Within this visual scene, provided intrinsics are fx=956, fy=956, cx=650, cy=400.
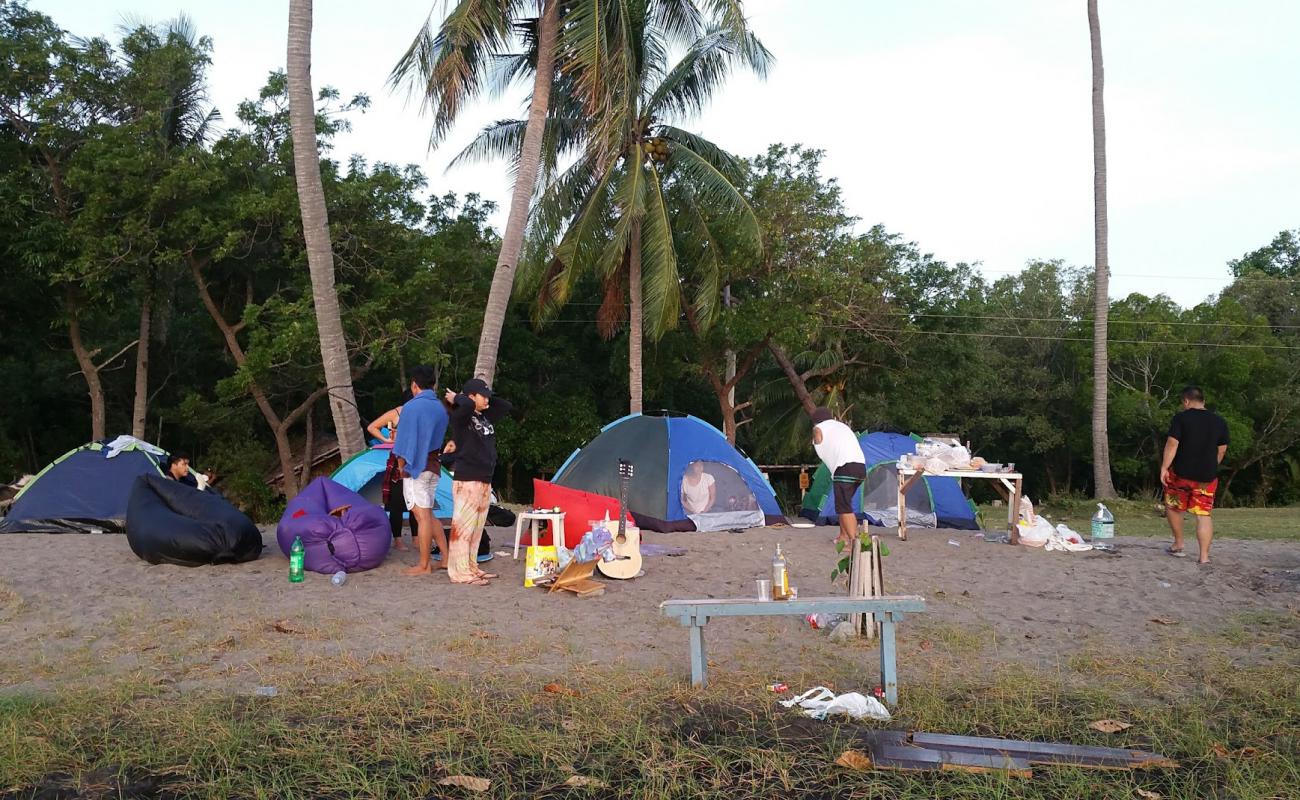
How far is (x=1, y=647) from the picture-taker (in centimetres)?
579

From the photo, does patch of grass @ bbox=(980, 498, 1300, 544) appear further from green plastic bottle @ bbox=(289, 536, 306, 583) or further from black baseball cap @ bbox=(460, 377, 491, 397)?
green plastic bottle @ bbox=(289, 536, 306, 583)

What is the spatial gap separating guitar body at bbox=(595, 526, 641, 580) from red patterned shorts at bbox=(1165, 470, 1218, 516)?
5.28 metres

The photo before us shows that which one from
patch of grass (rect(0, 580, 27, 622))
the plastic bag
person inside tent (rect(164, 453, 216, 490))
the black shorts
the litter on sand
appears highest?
person inside tent (rect(164, 453, 216, 490))

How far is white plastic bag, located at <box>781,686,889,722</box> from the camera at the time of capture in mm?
4441

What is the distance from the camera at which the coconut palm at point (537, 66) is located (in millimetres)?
12031

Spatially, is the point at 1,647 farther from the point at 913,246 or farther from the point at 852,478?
the point at 913,246

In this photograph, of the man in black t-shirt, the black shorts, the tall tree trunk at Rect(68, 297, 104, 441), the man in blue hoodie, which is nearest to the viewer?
the man in blue hoodie

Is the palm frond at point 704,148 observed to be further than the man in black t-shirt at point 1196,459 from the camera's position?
Yes

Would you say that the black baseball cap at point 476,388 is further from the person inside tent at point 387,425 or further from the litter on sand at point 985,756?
the litter on sand at point 985,756

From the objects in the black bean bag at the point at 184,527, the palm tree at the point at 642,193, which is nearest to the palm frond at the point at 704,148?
the palm tree at the point at 642,193

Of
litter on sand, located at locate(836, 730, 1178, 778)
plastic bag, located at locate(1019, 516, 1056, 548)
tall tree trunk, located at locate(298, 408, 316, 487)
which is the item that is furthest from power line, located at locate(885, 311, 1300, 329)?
litter on sand, located at locate(836, 730, 1178, 778)

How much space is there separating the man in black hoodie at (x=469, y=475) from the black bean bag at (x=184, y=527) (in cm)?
200

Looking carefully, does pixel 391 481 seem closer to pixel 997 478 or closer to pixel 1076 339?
pixel 997 478

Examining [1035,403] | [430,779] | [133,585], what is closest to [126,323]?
[133,585]
